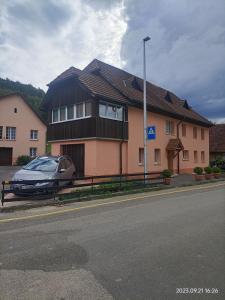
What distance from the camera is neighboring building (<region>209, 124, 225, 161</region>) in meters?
43.7

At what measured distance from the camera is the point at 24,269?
4332mm

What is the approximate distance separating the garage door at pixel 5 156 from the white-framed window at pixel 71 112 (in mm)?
17586

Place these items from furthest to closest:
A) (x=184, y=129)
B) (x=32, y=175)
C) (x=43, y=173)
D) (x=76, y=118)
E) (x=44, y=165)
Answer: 1. (x=184, y=129)
2. (x=76, y=118)
3. (x=44, y=165)
4. (x=43, y=173)
5. (x=32, y=175)

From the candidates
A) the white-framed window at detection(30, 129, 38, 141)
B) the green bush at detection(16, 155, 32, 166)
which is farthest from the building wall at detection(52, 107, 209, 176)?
the white-framed window at detection(30, 129, 38, 141)

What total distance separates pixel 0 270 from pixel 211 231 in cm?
463

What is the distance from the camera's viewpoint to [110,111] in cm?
1966

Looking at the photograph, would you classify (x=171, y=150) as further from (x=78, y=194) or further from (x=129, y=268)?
(x=129, y=268)

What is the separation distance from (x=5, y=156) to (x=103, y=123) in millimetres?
22595

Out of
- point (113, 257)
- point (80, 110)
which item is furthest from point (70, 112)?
point (113, 257)

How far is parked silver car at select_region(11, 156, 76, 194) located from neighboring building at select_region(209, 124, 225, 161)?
33646 mm

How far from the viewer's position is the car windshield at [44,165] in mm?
13371

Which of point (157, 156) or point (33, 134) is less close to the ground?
point (33, 134)

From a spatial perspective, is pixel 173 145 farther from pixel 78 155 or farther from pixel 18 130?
pixel 18 130

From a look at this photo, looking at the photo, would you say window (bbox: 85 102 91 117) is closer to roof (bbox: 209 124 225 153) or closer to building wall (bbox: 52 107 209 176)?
building wall (bbox: 52 107 209 176)
